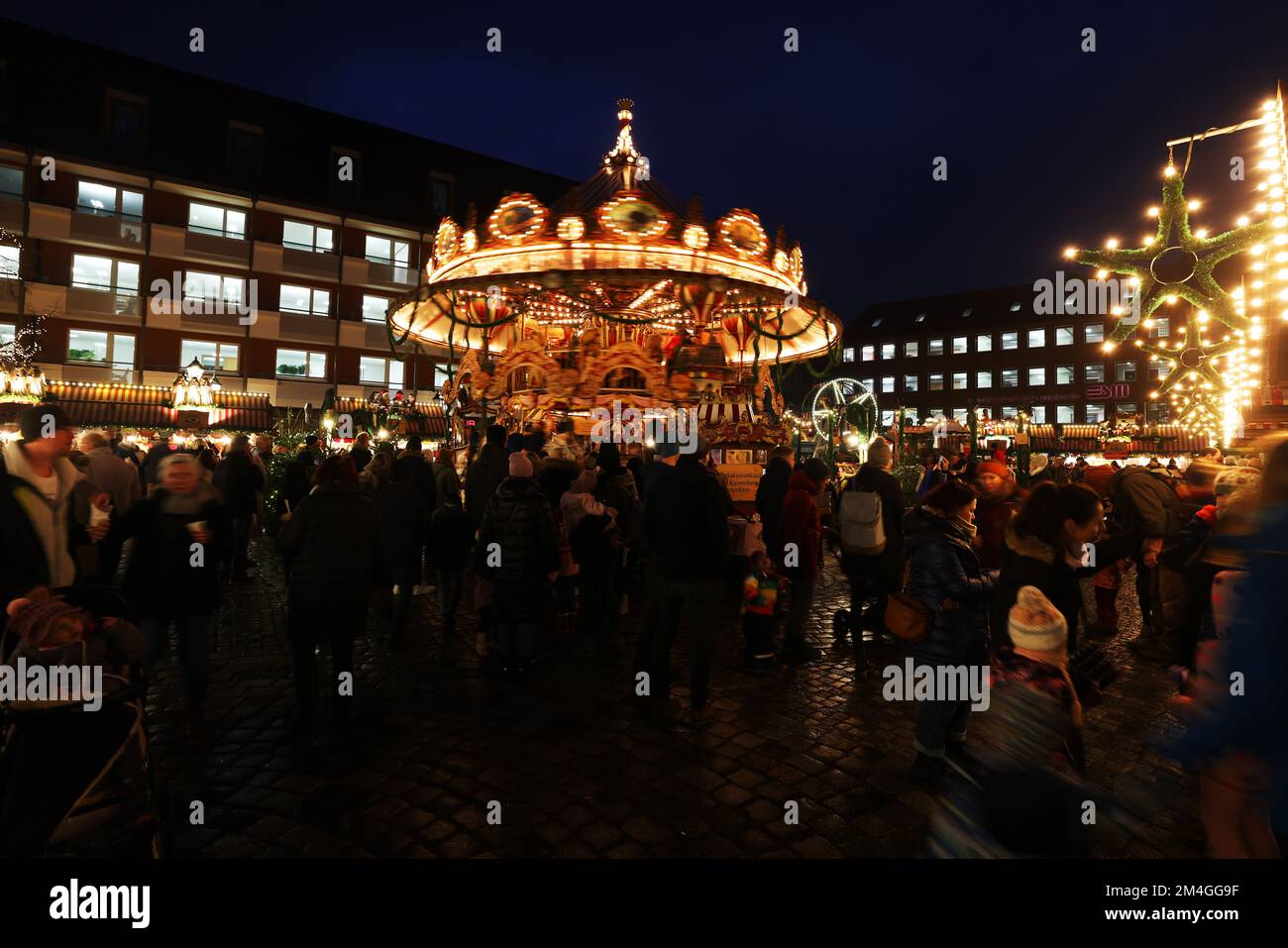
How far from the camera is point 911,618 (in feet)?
12.9

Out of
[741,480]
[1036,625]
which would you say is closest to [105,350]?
[741,480]

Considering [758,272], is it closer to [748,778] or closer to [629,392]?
[629,392]

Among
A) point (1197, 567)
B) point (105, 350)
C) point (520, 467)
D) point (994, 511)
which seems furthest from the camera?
point (105, 350)

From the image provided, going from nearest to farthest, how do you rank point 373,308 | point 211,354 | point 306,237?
point 211,354
point 306,237
point 373,308

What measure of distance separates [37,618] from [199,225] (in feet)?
105

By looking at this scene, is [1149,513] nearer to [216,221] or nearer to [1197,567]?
[1197,567]

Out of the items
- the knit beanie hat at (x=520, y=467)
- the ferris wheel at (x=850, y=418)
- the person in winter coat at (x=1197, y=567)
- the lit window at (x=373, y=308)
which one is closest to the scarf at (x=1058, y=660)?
Result: the person in winter coat at (x=1197, y=567)

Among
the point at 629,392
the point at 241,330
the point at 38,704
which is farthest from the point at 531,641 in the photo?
the point at 241,330

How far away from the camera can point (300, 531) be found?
4.72m

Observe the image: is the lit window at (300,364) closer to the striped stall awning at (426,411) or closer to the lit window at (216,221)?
the striped stall awning at (426,411)

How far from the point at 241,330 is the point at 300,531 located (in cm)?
2876

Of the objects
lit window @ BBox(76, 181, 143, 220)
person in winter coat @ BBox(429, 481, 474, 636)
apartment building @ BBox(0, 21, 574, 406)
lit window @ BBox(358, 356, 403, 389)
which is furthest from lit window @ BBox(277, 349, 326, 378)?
person in winter coat @ BBox(429, 481, 474, 636)

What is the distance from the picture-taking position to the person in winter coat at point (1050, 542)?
3.86 m
